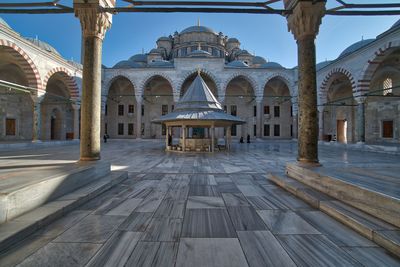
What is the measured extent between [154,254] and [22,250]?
1289 millimetres

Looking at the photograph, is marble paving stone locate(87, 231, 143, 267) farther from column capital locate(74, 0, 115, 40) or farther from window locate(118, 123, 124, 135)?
window locate(118, 123, 124, 135)

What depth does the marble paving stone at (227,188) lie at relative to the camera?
3809mm

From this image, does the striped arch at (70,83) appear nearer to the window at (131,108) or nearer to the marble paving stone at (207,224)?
the window at (131,108)

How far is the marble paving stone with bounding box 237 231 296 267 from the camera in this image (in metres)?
1.70

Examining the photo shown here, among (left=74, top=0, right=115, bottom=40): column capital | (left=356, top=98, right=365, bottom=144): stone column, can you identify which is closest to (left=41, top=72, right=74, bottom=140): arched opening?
(left=74, top=0, right=115, bottom=40): column capital

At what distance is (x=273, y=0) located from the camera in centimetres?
453

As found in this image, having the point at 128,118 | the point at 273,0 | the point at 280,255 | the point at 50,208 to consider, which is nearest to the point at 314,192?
the point at 280,255

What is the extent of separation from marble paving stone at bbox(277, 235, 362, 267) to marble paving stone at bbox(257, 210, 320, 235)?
109mm

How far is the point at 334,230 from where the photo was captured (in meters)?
2.26

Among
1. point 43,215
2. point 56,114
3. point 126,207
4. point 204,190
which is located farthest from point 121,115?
point 43,215

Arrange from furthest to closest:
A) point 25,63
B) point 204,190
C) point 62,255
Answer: point 25,63 < point 204,190 < point 62,255

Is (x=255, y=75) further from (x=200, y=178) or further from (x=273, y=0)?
(x=200, y=178)

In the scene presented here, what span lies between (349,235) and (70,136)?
28664mm

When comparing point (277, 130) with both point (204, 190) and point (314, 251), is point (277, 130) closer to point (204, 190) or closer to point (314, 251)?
point (204, 190)
